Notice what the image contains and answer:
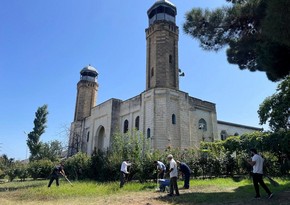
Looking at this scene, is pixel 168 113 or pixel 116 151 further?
pixel 168 113

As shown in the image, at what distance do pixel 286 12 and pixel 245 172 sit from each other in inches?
494

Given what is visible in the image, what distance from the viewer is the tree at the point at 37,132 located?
38.8 metres

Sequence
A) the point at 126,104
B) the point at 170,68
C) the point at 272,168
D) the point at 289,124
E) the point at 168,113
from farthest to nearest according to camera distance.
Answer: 1. the point at 126,104
2. the point at 170,68
3. the point at 168,113
4. the point at 289,124
5. the point at 272,168

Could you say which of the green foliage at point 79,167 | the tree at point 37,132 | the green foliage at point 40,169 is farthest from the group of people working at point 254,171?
the tree at point 37,132

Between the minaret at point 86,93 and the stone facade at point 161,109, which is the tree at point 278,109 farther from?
the minaret at point 86,93

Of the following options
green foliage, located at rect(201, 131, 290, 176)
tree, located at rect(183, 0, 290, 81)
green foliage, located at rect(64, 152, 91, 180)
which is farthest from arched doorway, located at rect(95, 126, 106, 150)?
tree, located at rect(183, 0, 290, 81)

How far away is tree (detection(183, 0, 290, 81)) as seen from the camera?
380 inches

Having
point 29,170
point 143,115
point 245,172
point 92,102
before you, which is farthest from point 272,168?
point 92,102

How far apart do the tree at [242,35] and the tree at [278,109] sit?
768 centimetres

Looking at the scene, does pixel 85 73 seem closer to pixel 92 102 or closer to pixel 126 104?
pixel 92 102

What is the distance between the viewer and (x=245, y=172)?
17422mm

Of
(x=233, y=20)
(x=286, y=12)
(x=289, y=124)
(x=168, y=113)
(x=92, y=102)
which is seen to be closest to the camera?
(x=286, y=12)

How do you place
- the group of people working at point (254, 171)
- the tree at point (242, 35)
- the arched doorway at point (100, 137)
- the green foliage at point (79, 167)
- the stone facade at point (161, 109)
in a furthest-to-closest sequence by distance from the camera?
the arched doorway at point (100, 137) → the stone facade at point (161, 109) → the green foliage at point (79, 167) → the tree at point (242, 35) → the group of people working at point (254, 171)

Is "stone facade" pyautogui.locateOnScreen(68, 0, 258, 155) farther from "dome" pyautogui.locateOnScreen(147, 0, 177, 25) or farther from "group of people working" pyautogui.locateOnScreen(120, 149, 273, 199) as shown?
"group of people working" pyautogui.locateOnScreen(120, 149, 273, 199)
